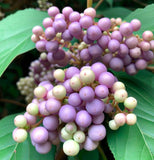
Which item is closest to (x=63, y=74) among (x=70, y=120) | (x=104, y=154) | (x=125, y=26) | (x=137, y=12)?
(x=70, y=120)

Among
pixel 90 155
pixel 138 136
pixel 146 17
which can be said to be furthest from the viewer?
pixel 90 155

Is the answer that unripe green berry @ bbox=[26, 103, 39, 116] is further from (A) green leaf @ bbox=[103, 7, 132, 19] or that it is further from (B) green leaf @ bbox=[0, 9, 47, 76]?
(A) green leaf @ bbox=[103, 7, 132, 19]

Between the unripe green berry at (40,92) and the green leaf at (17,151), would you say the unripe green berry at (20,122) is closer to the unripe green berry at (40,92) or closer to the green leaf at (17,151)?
the unripe green berry at (40,92)

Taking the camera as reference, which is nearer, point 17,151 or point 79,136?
point 79,136

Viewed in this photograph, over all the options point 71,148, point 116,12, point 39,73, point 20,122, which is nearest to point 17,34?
point 39,73

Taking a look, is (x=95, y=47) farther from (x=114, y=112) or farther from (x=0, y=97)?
(x=0, y=97)

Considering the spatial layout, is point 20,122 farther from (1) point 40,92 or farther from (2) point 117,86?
(2) point 117,86
